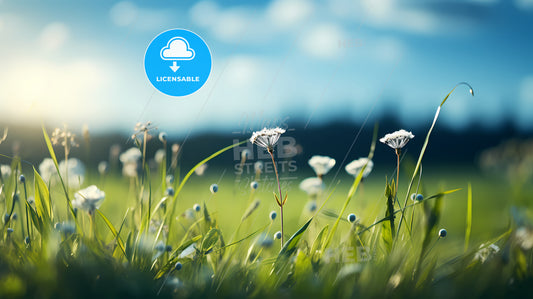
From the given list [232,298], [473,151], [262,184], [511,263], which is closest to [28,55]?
[262,184]

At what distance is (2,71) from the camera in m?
1.44

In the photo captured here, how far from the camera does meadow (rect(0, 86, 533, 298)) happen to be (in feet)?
3.10

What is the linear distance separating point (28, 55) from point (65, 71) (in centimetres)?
16

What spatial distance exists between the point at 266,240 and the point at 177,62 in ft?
2.64

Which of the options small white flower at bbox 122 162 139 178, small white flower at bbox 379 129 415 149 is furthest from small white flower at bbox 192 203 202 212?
small white flower at bbox 379 129 415 149

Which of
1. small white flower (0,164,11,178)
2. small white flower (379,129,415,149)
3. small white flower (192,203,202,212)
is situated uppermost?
small white flower (379,129,415,149)

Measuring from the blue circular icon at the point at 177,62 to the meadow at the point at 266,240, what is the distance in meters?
0.20

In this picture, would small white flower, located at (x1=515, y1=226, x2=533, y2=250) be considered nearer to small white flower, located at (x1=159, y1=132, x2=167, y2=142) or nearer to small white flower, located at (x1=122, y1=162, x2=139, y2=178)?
small white flower, located at (x1=159, y1=132, x2=167, y2=142)

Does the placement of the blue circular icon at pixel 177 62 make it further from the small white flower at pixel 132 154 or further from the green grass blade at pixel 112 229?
the green grass blade at pixel 112 229

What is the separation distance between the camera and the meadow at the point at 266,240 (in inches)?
37.2

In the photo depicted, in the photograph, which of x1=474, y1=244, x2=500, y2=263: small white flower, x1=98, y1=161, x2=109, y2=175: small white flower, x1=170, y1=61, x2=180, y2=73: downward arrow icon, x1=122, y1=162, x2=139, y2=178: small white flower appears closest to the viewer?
x1=474, y1=244, x2=500, y2=263: small white flower

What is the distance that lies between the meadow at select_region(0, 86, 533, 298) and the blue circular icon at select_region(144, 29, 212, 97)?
203 millimetres

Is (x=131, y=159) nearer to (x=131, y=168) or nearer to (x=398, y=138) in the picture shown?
(x=131, y=168)

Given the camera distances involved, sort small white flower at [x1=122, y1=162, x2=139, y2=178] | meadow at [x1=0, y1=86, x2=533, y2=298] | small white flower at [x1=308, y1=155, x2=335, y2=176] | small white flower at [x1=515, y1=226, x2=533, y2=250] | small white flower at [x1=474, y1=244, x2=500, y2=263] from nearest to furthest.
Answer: meadow at [x1=0, y1=86, x2=533, y2=298], small white flower at [x1=515, y1=226, x2=533, y2=250], small white flower at [x1=474, y1=244, x2=500, y2=263], small white flower at [x1=308, y1=155, x2=335, y2=176], small white flower at [x1=122, y1=162, x2=139, y2=178]
